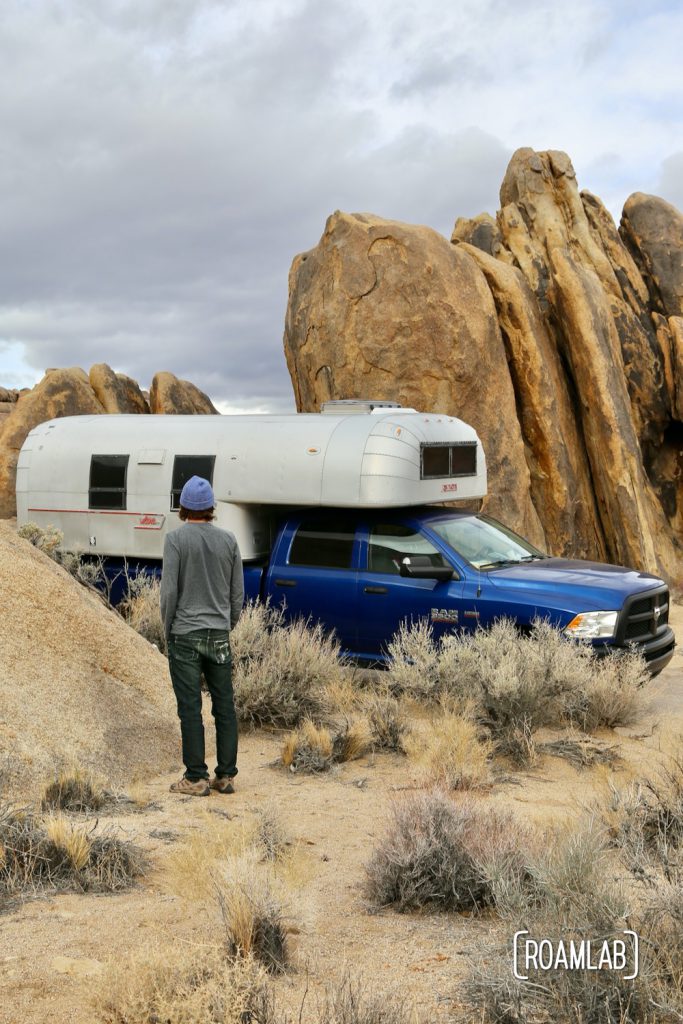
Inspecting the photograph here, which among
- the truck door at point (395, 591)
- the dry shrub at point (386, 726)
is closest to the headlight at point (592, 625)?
the truck door at point (395, 591)

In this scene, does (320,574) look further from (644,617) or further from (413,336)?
(413,336)

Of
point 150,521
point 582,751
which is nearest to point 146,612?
point 150,521

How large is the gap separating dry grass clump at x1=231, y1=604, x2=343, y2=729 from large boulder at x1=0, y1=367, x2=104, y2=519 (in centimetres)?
1235

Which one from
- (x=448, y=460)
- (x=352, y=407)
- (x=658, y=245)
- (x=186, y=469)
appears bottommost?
(x=186, y=469)

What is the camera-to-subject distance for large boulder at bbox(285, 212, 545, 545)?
1487 cm

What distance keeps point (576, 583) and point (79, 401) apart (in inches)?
597

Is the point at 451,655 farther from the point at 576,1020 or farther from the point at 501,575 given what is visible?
the point at 576,1020

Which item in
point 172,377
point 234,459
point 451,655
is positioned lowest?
point 451,655

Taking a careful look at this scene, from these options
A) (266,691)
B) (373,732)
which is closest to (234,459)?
(266,691)

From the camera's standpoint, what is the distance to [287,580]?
9711 mm

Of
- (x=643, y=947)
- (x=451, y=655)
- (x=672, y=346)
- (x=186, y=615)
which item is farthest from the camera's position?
(x=672, y=346)

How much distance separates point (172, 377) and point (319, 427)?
43.2 feet

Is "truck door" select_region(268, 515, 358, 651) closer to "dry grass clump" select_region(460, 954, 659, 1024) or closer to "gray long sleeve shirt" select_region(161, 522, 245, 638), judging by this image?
"gray long sleeve shirt" select_region(161, 522, 245, 638)

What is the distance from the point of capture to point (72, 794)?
5.37 metres
